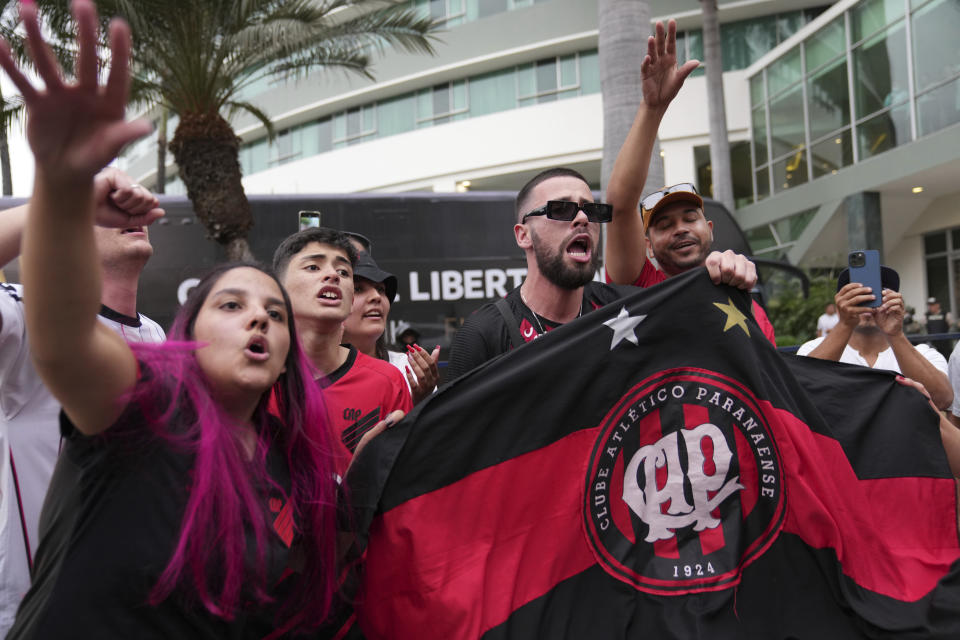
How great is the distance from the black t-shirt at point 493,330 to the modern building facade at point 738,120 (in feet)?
45.0

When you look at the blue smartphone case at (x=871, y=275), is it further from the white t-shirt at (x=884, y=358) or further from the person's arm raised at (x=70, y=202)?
the person's arm raised at (x=70, y=202)

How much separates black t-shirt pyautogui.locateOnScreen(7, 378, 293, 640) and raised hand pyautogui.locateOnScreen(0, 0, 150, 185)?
0.71 metres

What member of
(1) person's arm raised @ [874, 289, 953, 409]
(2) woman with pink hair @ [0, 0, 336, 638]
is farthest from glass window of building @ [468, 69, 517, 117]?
(2) woman with pink hair @ [0, 0, 336, 638]

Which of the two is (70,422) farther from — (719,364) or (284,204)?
(284,204)

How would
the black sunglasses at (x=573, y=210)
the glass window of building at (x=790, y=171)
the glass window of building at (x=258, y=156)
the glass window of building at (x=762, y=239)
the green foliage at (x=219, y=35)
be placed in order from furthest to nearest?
1. the glass window of building at (x=258, y=156)
2. the glass window of building at (x=762, y=239)
3. the glass window of building at (x=790, y=171)
4. the green foliage at (x=219, y=35)
5. the black sunglasses at (x=573, y=210)

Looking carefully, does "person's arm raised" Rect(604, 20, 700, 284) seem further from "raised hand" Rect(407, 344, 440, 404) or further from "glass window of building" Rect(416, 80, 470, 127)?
"glass window of building" Rect(416, 80, 470, 127)

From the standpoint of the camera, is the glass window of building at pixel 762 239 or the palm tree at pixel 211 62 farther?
the glass window of building at pixel 762 239

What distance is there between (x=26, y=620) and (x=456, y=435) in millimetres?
1335

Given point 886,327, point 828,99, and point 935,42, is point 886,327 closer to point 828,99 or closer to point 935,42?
point 935,42

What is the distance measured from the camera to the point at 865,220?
17.0 meters

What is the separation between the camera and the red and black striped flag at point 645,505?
2471mm

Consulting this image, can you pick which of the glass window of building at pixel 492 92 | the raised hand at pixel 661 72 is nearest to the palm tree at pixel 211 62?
the raised hand at pixel 661 72

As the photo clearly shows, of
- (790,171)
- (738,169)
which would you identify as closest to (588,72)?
(738,169)

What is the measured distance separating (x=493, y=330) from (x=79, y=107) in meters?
1.94
